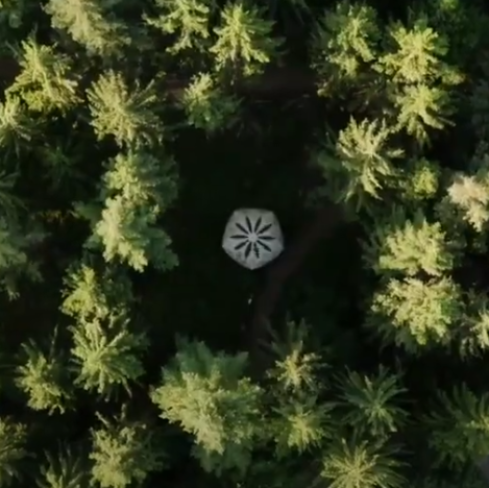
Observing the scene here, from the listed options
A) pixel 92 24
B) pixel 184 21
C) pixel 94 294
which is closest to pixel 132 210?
pixel 94 294

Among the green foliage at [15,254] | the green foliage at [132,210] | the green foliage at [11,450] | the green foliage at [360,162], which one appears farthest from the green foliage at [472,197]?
the green foliage at [11,450]

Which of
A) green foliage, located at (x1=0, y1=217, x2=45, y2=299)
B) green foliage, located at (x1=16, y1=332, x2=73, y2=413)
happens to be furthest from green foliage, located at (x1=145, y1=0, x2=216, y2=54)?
green foliage, located at (x1=16, y1=332, x2=73, y2=413)

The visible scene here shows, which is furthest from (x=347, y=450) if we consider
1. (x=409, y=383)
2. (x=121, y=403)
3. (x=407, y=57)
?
(x=407, y=57)

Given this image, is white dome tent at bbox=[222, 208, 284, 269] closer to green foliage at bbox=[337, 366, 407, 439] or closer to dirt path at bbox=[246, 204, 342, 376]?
dirt path at bbox=[246, 204, 342, 376]

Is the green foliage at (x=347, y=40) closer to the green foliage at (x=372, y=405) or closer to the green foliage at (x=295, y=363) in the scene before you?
the green foliage at (x=295, y=363)

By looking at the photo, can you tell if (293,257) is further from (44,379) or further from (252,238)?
(44,379)

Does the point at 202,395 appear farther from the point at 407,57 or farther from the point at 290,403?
the point at 407,57

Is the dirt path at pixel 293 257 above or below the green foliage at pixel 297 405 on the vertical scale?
above
